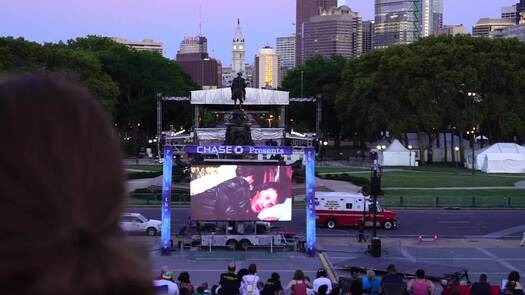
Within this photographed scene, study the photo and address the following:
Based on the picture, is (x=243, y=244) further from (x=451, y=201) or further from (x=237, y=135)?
(x=451, y=201)

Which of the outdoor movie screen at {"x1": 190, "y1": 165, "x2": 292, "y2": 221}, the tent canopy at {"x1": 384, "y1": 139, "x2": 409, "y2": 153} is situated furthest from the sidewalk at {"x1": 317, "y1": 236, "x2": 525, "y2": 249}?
the tent canopy at {"x1": 384, "y1": 139, "x2": 409, "y2": 153}

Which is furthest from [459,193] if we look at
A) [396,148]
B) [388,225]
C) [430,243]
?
[396,148]

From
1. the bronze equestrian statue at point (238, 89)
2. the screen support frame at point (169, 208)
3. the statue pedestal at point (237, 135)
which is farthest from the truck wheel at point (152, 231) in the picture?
the bronze equestrian statue at point (238, 89)

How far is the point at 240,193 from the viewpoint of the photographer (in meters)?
28.3

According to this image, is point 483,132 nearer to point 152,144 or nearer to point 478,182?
point 478,182

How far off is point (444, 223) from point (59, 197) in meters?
38.1

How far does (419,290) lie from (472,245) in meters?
17.2

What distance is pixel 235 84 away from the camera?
49.5 m

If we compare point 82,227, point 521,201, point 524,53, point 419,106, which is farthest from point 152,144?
point 82,227

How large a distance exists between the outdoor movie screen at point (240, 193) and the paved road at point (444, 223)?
6300 millimetres

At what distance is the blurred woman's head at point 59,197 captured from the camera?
116cm

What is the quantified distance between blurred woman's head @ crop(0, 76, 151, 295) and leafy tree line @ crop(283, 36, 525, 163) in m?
73.5

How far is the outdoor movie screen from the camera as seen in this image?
92.6 feet

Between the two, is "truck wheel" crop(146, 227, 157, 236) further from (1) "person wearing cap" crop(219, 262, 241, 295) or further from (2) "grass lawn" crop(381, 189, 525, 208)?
(1) "person wearing cap" crop(219, 262, 241, 295)
